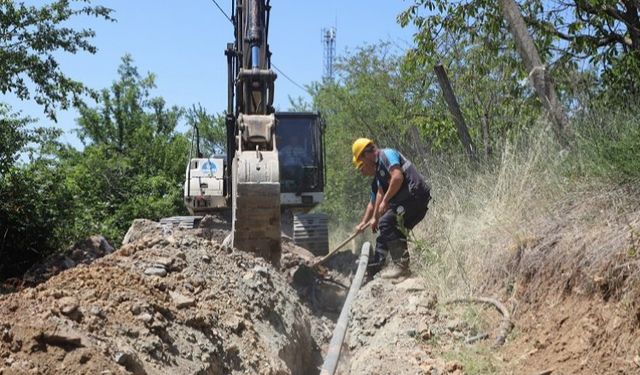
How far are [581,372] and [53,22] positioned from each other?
14630 mm

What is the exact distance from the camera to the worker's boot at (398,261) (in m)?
9.31

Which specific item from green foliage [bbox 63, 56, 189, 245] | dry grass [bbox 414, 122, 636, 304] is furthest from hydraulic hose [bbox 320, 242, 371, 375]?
green foliage [bbox 63, 56, 189, 245]

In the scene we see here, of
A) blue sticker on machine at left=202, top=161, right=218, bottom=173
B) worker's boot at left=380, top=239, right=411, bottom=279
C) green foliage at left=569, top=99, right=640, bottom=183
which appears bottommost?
worker's boot at left=380, top=239, right=411, bottom=279

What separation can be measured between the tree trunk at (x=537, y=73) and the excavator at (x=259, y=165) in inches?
124

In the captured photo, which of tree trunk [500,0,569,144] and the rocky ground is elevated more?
tree trunk [500,0,569,144]

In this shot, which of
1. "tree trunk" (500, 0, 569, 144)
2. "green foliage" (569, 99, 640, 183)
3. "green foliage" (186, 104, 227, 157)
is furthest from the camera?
"green foliage" (186, 104, 227, 157)

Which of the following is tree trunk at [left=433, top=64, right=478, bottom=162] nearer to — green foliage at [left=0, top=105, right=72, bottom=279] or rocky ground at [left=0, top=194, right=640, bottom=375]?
rocky ground at [left=0, top=194, right=640, bottom=375]

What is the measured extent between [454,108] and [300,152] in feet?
13.5

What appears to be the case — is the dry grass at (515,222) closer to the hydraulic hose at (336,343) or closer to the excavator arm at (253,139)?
the hydraulic hose at (336,343)

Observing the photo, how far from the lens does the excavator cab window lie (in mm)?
13938

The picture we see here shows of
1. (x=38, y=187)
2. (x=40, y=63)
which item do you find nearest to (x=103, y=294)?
(x=38, y=187)

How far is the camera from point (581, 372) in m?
5.11

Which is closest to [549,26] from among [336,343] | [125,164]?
[336,343]

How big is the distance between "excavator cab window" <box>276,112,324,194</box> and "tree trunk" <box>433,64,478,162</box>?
3.52m
